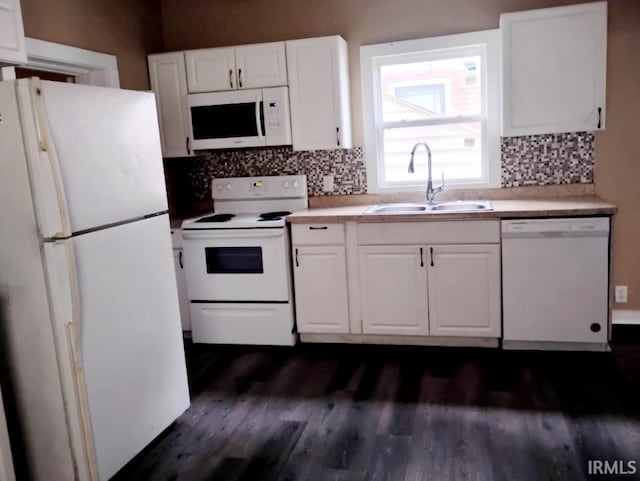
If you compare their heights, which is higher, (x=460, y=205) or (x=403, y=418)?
(x=460, y=205)

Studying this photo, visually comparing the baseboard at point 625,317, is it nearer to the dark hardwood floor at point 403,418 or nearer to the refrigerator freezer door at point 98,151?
the dark hardwood floor at point 403,418

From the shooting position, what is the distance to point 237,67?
12.8 feet

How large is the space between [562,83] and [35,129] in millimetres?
2885

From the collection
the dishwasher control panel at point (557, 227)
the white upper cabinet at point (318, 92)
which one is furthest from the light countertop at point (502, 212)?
the white upper cabinet at point (318, 92)

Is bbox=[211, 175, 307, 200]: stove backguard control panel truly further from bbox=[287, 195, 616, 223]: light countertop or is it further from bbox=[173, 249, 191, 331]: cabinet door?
bbox=[173, 249, 191, 331]: cabinet door

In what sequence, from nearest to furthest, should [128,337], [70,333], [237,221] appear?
[70,333] → [128,337] → [237,221]

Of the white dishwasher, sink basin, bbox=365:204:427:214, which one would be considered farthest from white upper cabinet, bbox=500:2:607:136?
sink basin, bbox=365:204:427:214

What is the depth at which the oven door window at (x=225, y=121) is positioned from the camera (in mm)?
3908

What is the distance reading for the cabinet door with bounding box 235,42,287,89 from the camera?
12.6 ft

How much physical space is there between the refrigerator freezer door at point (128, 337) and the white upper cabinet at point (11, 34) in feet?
2.96

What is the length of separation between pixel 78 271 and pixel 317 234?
1763 millimetres

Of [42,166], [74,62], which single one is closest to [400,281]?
[42,166]

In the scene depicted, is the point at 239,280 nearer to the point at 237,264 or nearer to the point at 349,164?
the point at 237,264

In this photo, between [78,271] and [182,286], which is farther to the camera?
[182,286]
